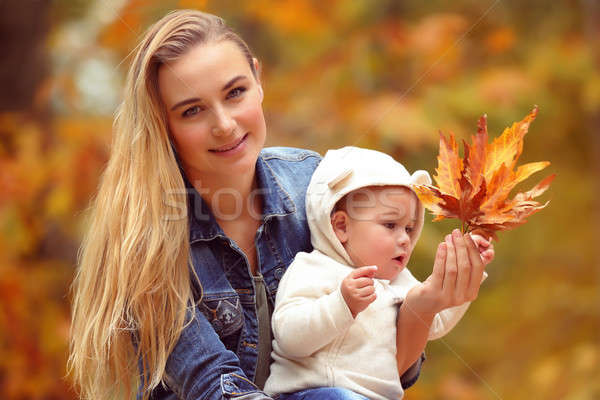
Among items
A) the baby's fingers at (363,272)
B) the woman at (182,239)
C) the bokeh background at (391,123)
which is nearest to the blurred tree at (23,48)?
the bokeh background at (391,123)

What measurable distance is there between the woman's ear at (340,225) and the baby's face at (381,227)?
13 mm

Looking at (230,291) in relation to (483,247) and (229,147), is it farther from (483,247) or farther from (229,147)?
(483,247)

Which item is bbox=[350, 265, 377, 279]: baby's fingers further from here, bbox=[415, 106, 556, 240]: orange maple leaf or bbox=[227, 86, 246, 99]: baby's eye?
bbox=[227, 86, 246, 99]: baby's eye

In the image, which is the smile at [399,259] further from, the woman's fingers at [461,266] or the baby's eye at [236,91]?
the baby's eye at [236,91]

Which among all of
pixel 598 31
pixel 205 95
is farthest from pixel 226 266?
pixel 598 31

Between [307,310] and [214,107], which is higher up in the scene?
[214,107]

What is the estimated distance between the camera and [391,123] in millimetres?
4047

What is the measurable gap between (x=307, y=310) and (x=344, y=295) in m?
0.13

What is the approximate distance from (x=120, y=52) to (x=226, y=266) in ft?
7.92

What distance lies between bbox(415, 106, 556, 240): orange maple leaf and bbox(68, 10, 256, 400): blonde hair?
2.35ft

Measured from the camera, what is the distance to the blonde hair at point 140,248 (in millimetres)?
2086

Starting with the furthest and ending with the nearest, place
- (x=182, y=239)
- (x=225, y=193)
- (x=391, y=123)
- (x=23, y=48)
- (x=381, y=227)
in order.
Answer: (x=23, y=48) < (x=391, y=123) < (x=225, y=193) < (x=182, y=239) < (x=381, y=227)

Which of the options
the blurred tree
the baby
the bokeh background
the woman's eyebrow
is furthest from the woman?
the blurred tree

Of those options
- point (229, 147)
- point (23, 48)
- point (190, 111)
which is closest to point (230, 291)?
point (229, 147)
